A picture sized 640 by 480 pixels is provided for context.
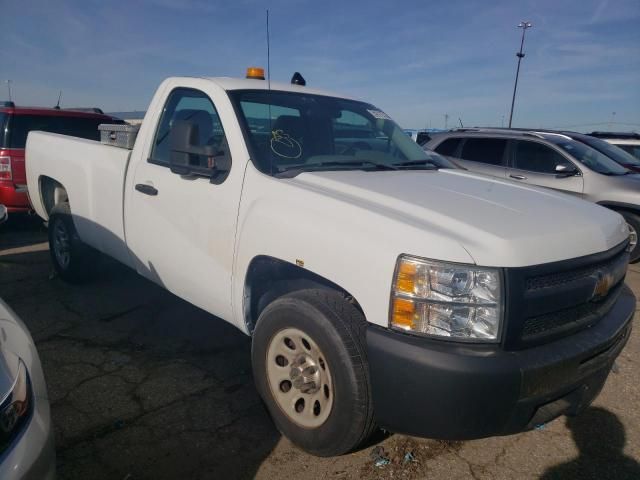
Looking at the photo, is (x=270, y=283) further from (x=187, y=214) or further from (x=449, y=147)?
(x=449, y=147)

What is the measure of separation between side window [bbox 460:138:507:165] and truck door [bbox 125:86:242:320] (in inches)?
230

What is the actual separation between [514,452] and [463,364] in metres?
1.09

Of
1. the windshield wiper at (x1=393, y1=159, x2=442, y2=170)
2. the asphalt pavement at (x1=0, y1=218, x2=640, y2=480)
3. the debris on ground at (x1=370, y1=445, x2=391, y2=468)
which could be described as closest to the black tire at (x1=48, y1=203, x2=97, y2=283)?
the asphalt pavement at (x1=0, y1=218, x2=640, y2=480)

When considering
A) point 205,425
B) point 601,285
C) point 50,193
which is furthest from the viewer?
point 50,193

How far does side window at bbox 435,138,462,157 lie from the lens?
8.50 metres

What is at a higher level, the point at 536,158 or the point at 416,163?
the point at 416,163

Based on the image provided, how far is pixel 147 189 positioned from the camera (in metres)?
3.44

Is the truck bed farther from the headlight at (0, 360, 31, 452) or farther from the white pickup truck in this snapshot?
the headlight at (0, 360, 31, 452)

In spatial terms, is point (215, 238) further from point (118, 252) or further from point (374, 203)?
point (118, 252)

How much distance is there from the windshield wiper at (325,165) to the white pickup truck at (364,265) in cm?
1

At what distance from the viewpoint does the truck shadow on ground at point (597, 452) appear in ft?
8.10

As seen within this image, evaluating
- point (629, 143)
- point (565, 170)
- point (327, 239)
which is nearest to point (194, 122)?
point (327, 239)

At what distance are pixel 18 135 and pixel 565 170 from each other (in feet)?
25.1

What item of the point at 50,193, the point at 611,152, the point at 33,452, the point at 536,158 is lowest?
the point at 33,452
